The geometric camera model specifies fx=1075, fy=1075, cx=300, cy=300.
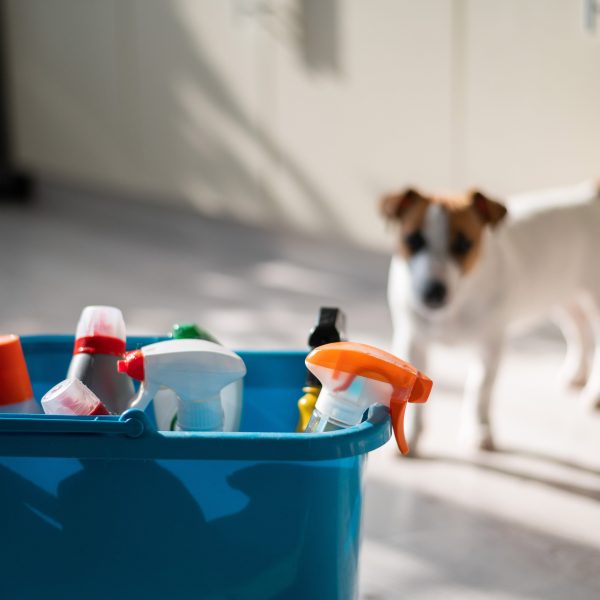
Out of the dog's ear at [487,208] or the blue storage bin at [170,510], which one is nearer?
the blue storage bin at [170,510]

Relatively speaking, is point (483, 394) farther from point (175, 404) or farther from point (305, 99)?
point (305, 99)

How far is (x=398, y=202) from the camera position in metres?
1.32

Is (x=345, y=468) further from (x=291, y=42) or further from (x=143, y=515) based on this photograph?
(x=291, y=42)

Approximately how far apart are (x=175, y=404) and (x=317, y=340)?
12cm

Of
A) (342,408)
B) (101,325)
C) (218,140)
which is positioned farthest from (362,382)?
(218,140)

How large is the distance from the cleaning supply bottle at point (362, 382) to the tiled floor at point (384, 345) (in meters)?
0.35

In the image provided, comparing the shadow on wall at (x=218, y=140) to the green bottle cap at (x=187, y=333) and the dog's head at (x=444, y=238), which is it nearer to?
the dog's head at (x=444, y=238)

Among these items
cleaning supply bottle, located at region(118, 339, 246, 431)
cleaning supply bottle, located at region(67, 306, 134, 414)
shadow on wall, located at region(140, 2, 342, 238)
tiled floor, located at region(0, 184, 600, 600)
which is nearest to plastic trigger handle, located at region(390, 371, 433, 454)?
cleaning supply bottle, located at region(118, 339, 246, 431)

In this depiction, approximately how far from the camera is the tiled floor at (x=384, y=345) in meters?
1.07

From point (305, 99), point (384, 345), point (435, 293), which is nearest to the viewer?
point (435, 293)

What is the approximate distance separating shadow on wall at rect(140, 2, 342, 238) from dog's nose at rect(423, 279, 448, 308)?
88 cm

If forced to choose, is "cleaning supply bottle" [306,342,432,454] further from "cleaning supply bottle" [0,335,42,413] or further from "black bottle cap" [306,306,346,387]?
"cleaning supply bottle" [0,335,42,413]

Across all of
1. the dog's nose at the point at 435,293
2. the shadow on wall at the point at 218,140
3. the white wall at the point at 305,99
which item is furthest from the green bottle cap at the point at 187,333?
the shadow on wall at the point at 218,140

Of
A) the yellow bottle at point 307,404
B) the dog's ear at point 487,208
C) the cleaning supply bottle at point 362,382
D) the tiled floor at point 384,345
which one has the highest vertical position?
the dog's ear at point 487,208
